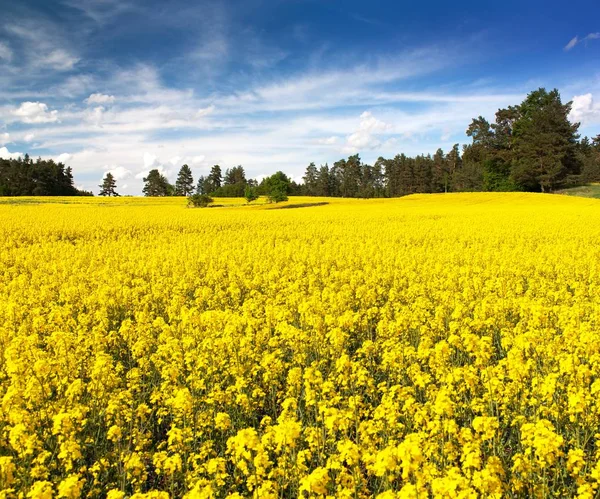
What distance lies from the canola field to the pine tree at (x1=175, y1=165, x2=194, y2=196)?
104 metres

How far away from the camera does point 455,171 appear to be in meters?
91.2

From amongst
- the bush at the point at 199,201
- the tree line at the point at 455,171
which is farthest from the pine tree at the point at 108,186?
the bush at the point at 199,201

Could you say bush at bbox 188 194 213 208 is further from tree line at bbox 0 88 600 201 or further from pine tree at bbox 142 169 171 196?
pine tree at bbox 142 169 171 196

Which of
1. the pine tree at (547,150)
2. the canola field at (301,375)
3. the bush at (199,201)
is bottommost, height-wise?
the canola field at (301,375)

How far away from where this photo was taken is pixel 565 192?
5291 centimetres

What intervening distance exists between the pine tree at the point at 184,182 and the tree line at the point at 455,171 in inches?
10.7

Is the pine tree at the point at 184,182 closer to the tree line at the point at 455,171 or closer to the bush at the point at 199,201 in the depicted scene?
the tree line at the point at 455,171

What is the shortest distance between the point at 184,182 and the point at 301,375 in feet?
382

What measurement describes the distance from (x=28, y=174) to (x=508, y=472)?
96.8m

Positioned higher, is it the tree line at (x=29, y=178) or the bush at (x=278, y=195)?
the tree line at (x=29, y=178)

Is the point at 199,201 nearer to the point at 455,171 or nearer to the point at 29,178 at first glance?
the point at 29,178

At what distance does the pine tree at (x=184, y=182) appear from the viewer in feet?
375

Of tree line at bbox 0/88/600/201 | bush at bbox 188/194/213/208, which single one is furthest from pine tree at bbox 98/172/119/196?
bush at bbox 188/194/213/208

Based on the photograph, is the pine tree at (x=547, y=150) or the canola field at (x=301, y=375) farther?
the pine tree at (x=547, y=150)
